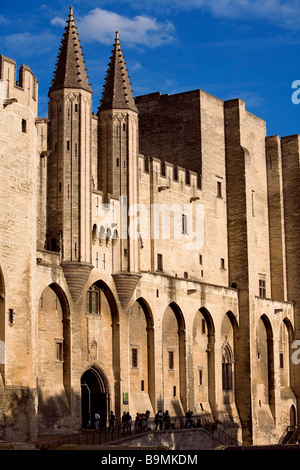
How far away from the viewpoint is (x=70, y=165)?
41.1 meters

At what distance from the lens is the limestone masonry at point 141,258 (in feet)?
118

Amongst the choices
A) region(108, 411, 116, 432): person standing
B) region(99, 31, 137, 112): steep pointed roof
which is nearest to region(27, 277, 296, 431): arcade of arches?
region(108, 411, 116, 432): person standing

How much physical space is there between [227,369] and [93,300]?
45.9ft

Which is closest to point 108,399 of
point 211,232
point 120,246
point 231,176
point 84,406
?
point 84,406

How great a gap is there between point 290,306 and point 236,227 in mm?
7956

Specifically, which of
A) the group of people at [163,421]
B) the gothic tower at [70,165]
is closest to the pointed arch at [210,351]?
the group of people at [163,421]

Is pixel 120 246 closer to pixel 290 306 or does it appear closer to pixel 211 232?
pixel 211 232

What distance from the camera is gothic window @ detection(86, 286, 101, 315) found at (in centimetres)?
4191

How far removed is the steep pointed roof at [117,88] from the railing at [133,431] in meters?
15.2

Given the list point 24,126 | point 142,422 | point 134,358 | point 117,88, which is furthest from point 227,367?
point 24,126

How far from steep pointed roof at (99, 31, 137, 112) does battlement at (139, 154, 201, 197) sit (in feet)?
12.1

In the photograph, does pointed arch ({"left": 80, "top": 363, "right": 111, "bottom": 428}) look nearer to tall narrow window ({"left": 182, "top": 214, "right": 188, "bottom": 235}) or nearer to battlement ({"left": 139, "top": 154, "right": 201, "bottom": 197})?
battlement ({"left": 139, "top": 154, "right": 201, "bottom": 197})

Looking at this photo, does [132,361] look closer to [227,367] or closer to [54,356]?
[54,356]

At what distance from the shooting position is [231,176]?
185ft
